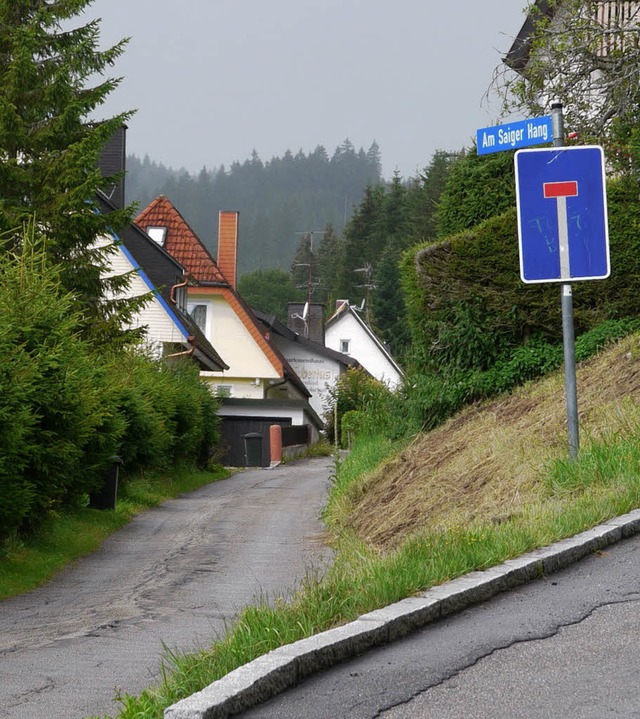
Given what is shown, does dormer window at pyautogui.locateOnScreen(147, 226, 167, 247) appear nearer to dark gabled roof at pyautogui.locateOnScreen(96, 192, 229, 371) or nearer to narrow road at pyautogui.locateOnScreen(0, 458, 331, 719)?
dark gabled roof at pyautogui.locateOnScreen(96, 192, 229, 371)

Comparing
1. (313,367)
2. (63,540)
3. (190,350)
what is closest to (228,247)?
(313,367)

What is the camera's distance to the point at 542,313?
15.7m

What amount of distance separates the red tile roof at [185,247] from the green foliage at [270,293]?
84.6 metres

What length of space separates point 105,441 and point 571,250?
29.1 feet

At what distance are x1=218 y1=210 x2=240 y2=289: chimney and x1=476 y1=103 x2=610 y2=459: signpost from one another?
45.3 meters

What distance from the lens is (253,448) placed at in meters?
42.6

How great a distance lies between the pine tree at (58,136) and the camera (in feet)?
73.9

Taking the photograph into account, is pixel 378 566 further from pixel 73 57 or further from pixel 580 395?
pixel 73 57

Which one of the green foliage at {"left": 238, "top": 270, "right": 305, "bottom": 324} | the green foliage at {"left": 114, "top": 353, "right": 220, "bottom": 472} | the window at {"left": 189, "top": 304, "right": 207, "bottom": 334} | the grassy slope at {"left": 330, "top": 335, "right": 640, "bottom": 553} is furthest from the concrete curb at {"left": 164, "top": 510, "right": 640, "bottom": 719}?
the green foliage at {"left": 238, "top": 270, "right": 305, "bottom": 324}

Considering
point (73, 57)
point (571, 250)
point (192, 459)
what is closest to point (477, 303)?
point (571, 250)

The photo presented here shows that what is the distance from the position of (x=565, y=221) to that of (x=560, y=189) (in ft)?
0.88

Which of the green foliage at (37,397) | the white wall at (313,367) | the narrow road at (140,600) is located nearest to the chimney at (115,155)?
the narrow road at (140,600)

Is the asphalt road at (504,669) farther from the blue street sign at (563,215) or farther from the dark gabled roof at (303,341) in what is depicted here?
the dark gabled roof at (303,341)

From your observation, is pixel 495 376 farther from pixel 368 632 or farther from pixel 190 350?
pixel 190 350
